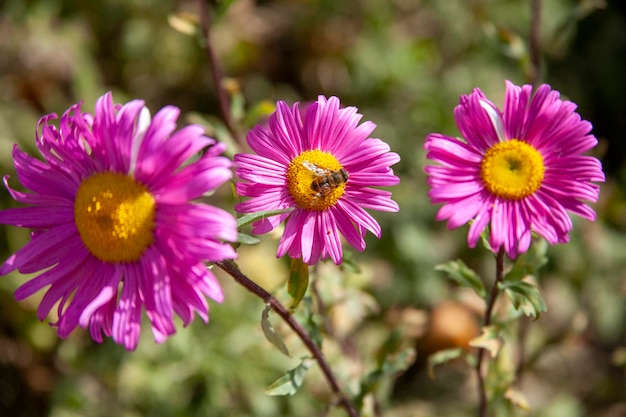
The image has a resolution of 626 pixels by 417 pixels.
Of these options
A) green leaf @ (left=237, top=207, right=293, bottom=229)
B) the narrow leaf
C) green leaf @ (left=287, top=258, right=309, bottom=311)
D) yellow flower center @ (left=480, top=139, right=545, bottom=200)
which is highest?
yellow flower center @ (left=480, top=139, right=545, bottom=200)

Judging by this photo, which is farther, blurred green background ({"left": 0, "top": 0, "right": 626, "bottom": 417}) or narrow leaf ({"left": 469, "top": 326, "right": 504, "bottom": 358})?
blurred green background ({"left": 0, "top": 0, "right": 626, "bottom": 417})

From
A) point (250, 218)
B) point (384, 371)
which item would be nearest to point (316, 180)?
point (250, 218)

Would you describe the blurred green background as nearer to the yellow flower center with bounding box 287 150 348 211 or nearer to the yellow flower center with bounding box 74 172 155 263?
the yellow flower center with bounding box 287 150 348 211

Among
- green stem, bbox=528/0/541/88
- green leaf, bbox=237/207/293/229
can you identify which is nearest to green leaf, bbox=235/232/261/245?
green leaf, bbox=237/207/293/229

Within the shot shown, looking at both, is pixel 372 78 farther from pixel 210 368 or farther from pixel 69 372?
pixel 69 372

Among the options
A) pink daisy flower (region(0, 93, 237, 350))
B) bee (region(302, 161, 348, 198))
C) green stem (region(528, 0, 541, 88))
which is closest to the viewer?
pink daisy flower (region(0, 93, 237, 350))

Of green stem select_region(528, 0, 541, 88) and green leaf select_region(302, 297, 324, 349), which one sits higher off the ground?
green stem select_region(528, 0, 541, 88)

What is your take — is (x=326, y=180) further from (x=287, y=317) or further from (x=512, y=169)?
(x=512, y=169)
